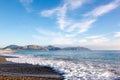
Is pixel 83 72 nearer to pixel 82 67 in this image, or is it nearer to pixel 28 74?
pixel 28 74

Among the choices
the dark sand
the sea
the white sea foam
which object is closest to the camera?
the dark sand

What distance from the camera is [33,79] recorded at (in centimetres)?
1689

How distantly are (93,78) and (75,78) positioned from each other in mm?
1469

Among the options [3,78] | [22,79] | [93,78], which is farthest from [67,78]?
[3,78]

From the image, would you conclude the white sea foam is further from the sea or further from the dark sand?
the dark sand

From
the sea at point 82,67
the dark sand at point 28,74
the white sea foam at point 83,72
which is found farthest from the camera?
the sea at point 82,67

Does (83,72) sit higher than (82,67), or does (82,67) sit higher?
(82,67)

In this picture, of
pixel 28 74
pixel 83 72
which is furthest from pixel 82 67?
pixel 28 74

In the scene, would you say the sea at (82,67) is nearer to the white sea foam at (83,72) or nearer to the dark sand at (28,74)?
the white sea foam at (83,72)

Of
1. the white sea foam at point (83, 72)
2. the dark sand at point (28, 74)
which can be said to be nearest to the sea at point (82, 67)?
the white sea foam at point (83, 72)

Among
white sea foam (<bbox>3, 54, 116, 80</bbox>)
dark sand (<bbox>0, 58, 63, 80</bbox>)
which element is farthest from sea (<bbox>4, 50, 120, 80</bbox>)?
dark sand (<bbox>0, 58, 63, 80</bbox>)

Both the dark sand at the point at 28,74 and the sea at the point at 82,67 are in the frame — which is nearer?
the dark sand at the point at 28,74

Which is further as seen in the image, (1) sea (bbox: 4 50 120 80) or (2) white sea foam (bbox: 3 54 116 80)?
(1) sea (bbox: 4 50 120 80)

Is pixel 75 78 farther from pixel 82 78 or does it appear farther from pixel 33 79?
pixel 33 79
